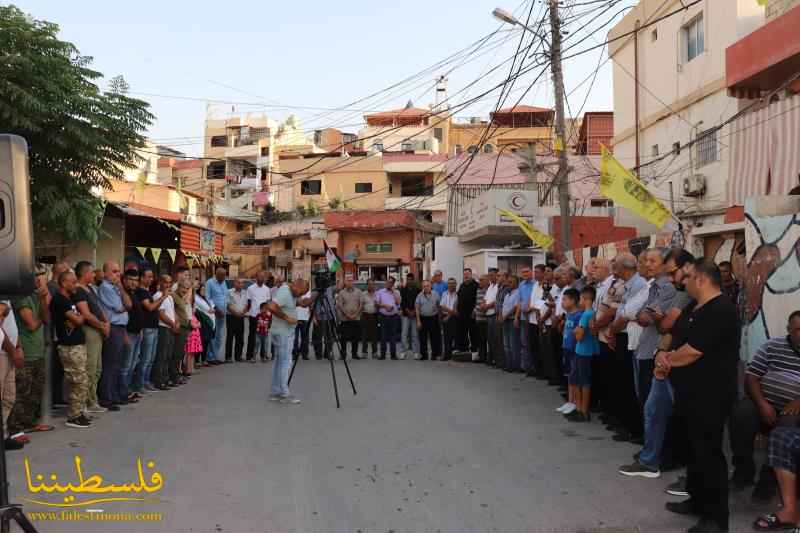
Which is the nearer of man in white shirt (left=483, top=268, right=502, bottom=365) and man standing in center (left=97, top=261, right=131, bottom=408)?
man standing in center (left=97, top=261, right=131, bottom=408)

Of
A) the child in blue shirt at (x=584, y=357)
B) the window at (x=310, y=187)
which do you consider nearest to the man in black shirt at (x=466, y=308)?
the child in blue shirt at (x=584, y=357)

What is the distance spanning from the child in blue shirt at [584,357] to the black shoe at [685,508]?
10.4ft

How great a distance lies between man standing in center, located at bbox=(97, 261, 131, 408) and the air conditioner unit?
581 inches

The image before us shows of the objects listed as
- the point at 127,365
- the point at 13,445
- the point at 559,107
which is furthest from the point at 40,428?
the point at 559,107

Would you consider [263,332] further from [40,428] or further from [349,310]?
[40,428]

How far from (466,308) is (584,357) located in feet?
22.9

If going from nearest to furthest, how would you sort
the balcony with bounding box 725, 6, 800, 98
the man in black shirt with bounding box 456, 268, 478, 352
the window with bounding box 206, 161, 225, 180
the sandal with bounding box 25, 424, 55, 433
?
the sandal with bounding box 25, 424, 55, 433 → the balcony with bounding box 725, 6, 800, 98 → the man in black shirt with bounding box 456, 268, 478, 352 → the window with bounding box 206, 161, 225, 180

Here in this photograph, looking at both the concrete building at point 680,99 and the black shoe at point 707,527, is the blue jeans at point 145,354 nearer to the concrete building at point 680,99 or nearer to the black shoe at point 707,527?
the black shoe at point 707,527

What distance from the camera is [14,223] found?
12.2 ft

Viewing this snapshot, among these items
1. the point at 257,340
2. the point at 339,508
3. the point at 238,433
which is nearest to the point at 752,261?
the point at 339,508

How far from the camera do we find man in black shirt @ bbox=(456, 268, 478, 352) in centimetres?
1535

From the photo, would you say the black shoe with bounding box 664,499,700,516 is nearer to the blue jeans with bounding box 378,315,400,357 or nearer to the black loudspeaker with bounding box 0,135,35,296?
the black loudspeaker with bounding box 0,135,35,296

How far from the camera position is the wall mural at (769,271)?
682 cm

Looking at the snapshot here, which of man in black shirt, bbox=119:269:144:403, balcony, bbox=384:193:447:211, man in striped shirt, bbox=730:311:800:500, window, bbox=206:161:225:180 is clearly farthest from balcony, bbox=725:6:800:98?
window, bbox=206:161:225:180
